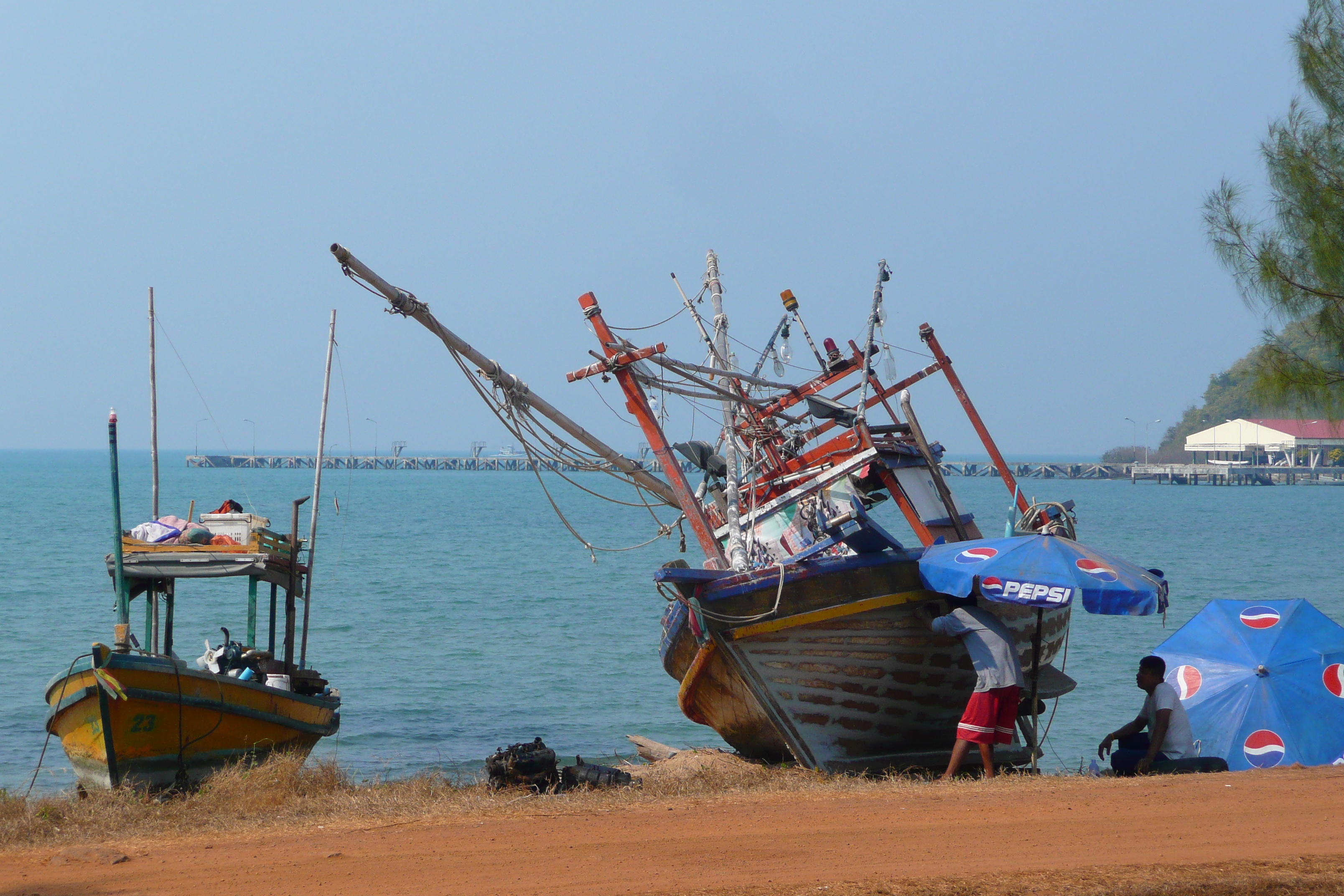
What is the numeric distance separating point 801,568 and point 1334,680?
4.63 metres

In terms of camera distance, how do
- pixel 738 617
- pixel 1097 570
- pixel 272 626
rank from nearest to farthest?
pixel 1097 570, pixel 738 617, pixel 272 626

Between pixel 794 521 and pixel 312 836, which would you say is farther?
pixel 794 521

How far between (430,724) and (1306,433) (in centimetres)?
13830

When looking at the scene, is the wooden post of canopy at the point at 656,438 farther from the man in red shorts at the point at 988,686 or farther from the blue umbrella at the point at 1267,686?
the blue umbrella at the point at 1267,686

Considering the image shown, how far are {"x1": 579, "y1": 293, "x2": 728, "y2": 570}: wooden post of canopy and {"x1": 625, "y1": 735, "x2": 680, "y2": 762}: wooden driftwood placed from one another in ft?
13.0

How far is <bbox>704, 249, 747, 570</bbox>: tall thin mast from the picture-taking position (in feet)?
38.1

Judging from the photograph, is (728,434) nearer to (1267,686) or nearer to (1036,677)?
(1036,677)

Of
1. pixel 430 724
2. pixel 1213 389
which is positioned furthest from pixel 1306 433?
pixel 430 724

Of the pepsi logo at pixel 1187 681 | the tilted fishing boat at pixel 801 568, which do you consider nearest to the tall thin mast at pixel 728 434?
the tilted fishing boat at pixel 801 568

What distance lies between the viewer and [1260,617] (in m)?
11.2

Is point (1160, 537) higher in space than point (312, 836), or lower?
lower

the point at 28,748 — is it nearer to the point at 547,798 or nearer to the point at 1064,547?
the point at 547,798

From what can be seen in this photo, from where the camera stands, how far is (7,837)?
8055 mm

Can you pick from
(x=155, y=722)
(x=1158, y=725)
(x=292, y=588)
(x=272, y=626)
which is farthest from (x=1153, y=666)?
(x=272, y=626)
